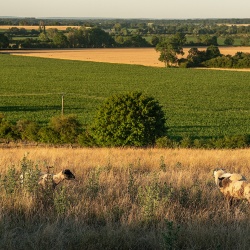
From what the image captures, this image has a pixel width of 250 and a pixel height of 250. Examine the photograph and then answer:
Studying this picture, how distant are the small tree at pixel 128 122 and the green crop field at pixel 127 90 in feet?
31.4

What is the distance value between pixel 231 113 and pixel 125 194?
39328 mm

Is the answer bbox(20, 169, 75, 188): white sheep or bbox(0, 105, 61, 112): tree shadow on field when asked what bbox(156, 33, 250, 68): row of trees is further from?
bbox(20, 169, 75, 188): white sheep

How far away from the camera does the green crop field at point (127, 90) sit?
40.1m

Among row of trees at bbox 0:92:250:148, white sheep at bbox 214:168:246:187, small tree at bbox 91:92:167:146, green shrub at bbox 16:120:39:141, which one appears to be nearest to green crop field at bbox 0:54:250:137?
row of trees at bbox 0:92:250:148

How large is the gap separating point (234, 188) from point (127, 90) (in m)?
57.5

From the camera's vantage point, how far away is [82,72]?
89.3 m

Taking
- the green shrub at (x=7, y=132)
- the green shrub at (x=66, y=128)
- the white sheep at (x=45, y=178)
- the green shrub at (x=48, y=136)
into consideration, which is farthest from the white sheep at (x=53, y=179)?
the green shrub at (x=7, y=132)

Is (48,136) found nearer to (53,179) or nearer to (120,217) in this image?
(53,179)

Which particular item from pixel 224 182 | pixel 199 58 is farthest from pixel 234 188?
pixel 199 58

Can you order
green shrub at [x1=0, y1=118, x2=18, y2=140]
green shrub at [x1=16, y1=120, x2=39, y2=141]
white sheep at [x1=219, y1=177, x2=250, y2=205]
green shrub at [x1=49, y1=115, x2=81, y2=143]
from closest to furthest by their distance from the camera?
1. white sheep at [x1=219, y1=177, x2=250, y2=205]
2. green shrub at [x1=49, y1=115, x2=81, y2=143]
3. green shrub at [x1=16, y1=120, x2=39, y2=141]
4. green shrub at [x1=0, y1=118, x2=18, y2=140]

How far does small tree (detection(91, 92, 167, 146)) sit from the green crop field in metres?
9.57

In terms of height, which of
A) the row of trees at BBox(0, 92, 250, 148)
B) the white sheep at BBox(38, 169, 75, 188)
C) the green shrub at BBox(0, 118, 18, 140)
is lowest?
the green shrub at BBox(0, 118, 18, 140)

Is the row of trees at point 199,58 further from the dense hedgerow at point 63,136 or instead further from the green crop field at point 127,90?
the dense hedgerow at point 63,136

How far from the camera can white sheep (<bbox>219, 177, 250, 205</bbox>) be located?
6789 mm
